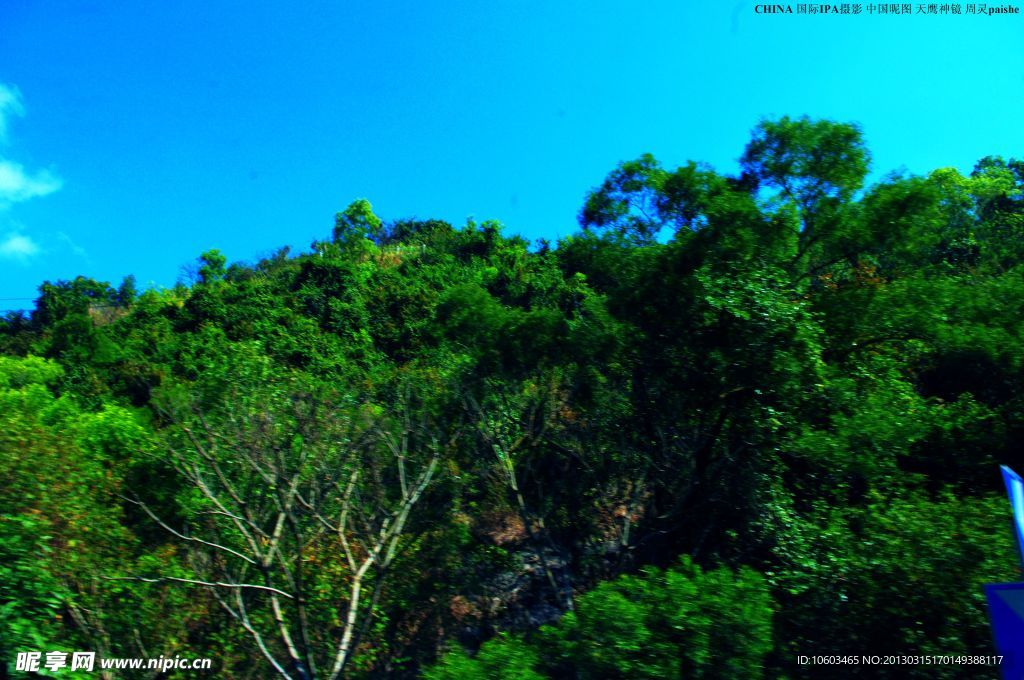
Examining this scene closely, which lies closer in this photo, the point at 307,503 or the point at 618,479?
the point at 307,503

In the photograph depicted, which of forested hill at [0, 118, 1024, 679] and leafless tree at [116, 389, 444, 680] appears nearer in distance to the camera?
forested hill at [0, 118, 1024, 679]

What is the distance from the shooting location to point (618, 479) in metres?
10.6

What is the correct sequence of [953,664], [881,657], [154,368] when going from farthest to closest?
[154,368]
[881,657]
[953,664]

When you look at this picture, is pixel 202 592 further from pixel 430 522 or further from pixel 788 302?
pixel 788 302

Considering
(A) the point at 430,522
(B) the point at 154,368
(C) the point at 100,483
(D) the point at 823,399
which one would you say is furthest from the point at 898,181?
(B) the point at 154,368

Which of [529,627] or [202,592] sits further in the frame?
[529,627]

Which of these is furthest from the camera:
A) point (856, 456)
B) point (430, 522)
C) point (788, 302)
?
point (430, 522)

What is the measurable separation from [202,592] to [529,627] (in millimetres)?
4823

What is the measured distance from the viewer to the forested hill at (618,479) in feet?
21.2

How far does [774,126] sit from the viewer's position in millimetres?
10320

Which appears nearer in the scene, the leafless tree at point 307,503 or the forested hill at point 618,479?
the forested hill at point 618,479

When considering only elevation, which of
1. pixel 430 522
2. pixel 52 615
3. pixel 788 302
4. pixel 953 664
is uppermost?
pixel 788 302

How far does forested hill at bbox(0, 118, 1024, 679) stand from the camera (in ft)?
21.2

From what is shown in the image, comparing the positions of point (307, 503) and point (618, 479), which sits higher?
point (618, 479)
